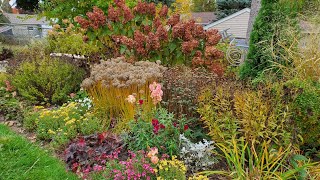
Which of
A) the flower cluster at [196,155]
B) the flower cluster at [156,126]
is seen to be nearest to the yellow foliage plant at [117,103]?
the flower cluster at [156,126]

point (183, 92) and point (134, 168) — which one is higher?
point (183, 92)

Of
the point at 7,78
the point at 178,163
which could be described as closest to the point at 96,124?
the point at 178,163

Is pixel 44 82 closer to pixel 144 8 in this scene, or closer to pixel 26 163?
pixel 26 163

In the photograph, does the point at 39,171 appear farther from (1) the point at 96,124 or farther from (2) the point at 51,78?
(2) the point at 51,78

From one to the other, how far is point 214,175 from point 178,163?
22.4 inches

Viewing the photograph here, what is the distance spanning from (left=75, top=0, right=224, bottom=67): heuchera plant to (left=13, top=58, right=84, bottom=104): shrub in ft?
3.38

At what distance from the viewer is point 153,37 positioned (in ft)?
15.7

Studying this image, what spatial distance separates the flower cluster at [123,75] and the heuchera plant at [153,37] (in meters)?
0.77

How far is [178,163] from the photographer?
245 centimetres

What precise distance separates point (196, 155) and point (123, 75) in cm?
158

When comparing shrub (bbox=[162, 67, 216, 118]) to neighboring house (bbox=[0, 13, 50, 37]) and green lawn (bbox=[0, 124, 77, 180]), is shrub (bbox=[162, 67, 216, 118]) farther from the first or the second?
neighboring house (bbox=[0, 13, 50, 37])

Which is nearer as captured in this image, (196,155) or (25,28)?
(196,155)

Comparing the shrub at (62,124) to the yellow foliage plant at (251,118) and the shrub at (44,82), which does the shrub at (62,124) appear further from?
the yellow foliage plant at (251,118)

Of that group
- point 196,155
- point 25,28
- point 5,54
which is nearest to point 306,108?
point 196,155
